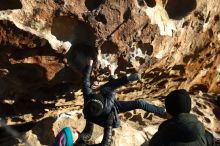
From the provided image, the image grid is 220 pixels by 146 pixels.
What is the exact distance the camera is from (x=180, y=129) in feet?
13.5

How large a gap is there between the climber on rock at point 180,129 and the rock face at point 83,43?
65.2 inches

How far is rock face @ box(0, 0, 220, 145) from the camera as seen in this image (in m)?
5.38

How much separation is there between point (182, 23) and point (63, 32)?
1.53 metres

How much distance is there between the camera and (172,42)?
6.20 m

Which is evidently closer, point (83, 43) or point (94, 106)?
point (94, 106)

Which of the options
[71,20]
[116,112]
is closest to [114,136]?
[116,112]

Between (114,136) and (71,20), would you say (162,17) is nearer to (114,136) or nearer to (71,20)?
(71,20)

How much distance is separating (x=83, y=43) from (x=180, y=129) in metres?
1.98

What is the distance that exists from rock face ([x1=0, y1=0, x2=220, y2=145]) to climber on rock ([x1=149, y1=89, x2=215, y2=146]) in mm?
1655

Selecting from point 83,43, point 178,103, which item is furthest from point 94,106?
point 178,103

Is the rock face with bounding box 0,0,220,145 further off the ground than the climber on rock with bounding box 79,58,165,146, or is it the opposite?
the rock face with bounding box 0,0,220,145

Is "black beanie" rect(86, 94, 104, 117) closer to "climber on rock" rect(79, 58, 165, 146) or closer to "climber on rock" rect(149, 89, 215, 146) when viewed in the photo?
"climber on rock" rect(79, 58, 165, 146)

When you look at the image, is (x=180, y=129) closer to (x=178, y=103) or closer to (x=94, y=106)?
(x=178, y=103)

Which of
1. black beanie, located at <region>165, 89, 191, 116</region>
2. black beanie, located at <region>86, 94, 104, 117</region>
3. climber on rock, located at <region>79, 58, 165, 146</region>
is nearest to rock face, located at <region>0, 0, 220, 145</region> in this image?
climber on rock, located at <region>79, 58, 165, 146</region>
